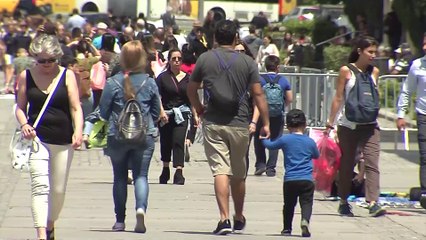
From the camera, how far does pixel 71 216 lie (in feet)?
38.3

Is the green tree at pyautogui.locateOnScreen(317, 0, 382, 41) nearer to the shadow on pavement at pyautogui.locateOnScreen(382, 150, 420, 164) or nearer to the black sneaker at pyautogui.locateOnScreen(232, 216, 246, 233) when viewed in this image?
the shadow on pavement at pyautogui.locateOnScreen(382, 150, 420, 164)

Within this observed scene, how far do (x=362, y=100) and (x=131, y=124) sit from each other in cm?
259

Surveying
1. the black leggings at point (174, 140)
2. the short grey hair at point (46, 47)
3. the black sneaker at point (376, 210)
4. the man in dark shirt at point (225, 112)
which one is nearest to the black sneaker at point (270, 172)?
the black leggings at point (174, 140)

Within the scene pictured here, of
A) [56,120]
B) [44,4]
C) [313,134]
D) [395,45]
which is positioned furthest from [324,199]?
[44,4]

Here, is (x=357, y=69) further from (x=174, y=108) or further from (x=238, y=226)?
(x=174, y=108)

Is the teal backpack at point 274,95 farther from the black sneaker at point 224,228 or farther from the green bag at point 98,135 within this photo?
the black sneaker at point 224,228

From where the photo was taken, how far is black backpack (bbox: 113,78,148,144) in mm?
10141

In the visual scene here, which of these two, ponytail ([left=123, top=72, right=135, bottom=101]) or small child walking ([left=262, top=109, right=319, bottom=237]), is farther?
small child walking ([left=262, top=109, right=319, bottom=237])

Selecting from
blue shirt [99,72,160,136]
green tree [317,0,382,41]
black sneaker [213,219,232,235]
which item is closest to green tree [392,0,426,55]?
green tree [317,0,382,41]

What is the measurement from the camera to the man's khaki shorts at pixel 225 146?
33.6ft

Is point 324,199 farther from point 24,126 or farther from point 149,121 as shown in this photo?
point 24,126

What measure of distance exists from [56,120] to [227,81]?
1696 mm

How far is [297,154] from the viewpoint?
1045cm

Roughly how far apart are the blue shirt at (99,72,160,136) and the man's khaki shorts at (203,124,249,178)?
0.51 metres
